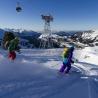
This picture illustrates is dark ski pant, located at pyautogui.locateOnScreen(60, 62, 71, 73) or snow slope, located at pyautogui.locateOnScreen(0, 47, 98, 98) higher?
dark ski pant, located at pyautogui.locateOnScreen(60, 62, 71, 73)

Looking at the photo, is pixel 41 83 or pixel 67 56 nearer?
pixel 41 83

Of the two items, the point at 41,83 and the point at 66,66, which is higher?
the point at 66,66

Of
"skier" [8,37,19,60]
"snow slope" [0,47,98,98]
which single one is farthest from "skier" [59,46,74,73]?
"skier" [8,37,19,60]

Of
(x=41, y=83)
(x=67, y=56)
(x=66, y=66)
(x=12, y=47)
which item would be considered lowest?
(x=41, y=83)

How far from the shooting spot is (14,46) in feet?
54.1

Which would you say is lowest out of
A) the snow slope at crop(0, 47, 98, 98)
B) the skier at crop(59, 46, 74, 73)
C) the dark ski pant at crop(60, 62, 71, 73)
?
the snow slope at crop(0, 47, 98, 98)

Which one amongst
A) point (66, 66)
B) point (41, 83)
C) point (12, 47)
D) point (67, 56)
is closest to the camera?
point (41, 83)

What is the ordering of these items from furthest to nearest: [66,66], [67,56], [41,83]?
[66,66] < [67,56] < [41,83]

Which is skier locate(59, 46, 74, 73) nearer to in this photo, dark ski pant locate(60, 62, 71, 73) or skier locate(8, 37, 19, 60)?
dark ski pant locate(60, 62, 71, 73)

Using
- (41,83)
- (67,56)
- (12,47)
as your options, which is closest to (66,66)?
(67,56)

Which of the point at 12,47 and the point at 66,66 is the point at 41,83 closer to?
the point at 66,66

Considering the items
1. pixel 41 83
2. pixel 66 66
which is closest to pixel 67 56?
pixel 66 66

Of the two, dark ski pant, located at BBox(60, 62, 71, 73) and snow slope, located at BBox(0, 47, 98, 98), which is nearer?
snow slope, located at BBox(0, 47, 98, 98)

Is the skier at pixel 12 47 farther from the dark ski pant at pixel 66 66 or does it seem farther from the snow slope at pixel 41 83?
the dark ski pant at pixel 66 66
